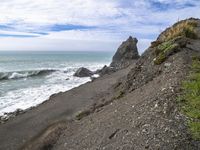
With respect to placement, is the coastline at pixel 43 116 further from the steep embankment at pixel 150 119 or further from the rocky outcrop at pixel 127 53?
the rocky outcrop at pixel 127 53

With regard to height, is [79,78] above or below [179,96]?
below

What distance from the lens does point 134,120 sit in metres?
11.8

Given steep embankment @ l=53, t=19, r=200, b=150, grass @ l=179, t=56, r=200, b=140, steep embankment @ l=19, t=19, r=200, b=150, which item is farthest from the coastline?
grass @ l=179, t=56, r=200, b=140

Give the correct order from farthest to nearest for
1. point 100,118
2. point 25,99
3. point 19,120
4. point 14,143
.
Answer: point 25,99
point 19,120
point 14,143
point 100,118

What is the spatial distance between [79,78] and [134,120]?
3851 cm

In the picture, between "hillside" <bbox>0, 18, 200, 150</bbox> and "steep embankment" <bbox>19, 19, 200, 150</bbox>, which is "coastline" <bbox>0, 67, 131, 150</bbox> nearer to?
"hillside" <bbox>0, 18, 200, 150</bbox>

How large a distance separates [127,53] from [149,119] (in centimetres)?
5216

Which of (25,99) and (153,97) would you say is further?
(25,99)

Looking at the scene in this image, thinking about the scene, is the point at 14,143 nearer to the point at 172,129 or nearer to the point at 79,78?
the point at 172,129

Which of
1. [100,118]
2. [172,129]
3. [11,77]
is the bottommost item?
[11,77]

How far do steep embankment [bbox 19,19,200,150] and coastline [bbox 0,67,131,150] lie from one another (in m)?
1.73

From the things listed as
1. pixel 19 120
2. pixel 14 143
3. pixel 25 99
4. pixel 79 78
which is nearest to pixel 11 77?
pixel 79 78

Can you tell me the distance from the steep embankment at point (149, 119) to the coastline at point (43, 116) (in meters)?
1.73

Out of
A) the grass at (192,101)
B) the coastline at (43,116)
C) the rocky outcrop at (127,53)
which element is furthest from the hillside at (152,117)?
the rocky outcrop at (127,53)
